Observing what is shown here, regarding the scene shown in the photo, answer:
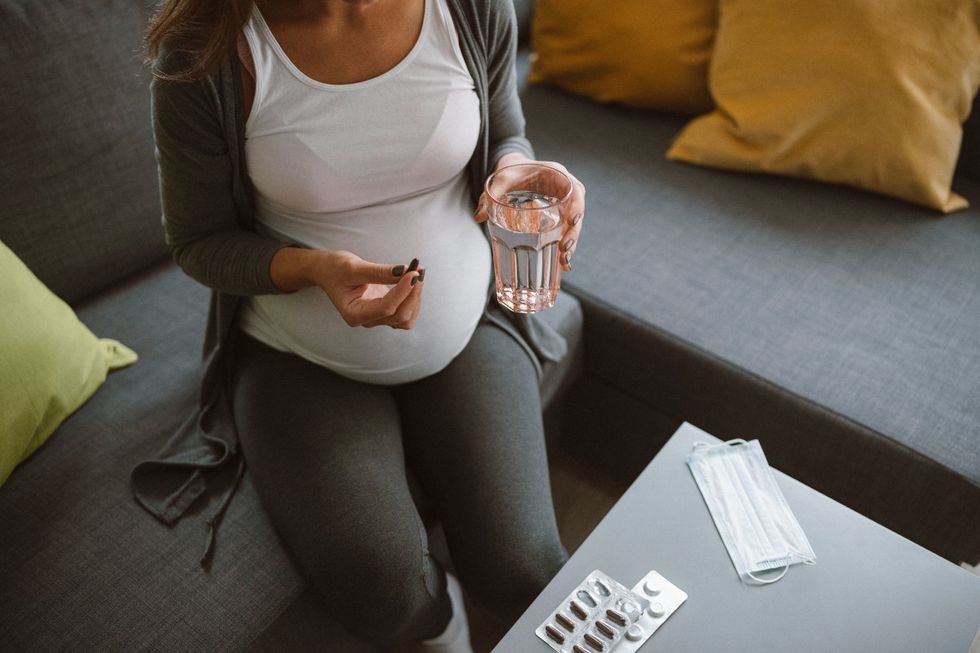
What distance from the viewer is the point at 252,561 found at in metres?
1.02

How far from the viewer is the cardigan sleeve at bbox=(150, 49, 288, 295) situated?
93 centimetres

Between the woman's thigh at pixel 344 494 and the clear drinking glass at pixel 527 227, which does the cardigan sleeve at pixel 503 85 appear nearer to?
the clear drinking glass at pixel 527 227

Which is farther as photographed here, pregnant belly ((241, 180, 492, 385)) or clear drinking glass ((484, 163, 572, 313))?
pregnant belly ((241, 180, 492, 385))

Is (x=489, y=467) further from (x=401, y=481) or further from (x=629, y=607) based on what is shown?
(x=629, y=607)

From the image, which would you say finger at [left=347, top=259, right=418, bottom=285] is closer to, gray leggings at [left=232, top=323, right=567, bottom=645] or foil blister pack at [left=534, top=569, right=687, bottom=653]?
gray leggings at [left=232, top=323, right=567, bottom=645]

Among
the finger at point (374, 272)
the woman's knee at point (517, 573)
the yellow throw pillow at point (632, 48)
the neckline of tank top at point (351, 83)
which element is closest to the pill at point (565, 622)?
the woman's knee at point (517, 573)

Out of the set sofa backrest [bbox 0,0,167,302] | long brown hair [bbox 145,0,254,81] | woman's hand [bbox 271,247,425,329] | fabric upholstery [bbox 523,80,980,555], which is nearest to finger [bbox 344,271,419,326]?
woman's hand [bbox 271,247,425,329]

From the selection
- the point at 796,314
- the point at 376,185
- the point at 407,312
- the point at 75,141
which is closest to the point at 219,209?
the point at 376,185

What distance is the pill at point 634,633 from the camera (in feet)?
2.72

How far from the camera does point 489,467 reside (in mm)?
1028

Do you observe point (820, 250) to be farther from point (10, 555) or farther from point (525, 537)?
point (10, 555)

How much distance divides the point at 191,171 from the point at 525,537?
2.08 ft

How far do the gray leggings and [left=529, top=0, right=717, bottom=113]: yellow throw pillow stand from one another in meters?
0.87

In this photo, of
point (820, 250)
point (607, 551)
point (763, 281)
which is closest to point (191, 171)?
point (607, 551)
